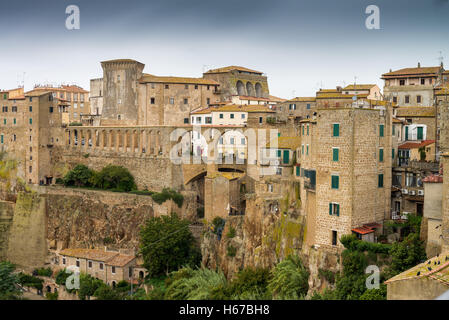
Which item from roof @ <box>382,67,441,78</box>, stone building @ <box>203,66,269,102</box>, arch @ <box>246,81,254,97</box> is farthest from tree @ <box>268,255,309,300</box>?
arch @ <box>246,81,254,97</box>

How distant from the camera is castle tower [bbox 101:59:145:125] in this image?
4691 cm

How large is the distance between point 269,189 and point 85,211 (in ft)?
53.9

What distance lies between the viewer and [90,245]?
38781mm

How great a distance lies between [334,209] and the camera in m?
22.9

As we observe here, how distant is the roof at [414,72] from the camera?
131 ft

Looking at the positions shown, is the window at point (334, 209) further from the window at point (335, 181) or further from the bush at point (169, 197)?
the bush at point (169, 197)

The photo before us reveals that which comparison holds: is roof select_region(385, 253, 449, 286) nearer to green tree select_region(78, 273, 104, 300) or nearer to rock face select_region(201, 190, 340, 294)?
rock face select_region(201, 190, 340, 294)

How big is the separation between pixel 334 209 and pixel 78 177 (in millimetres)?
25520

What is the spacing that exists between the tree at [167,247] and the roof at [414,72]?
1990 cm

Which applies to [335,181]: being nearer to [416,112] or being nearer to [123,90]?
[416,112]

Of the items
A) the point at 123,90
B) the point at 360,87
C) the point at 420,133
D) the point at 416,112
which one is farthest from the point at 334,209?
the point at 123,90

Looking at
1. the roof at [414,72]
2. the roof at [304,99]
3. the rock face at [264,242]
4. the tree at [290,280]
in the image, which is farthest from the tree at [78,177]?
the roof at [414,72]

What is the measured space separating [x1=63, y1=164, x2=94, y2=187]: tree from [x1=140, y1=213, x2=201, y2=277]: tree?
10.0 meters
